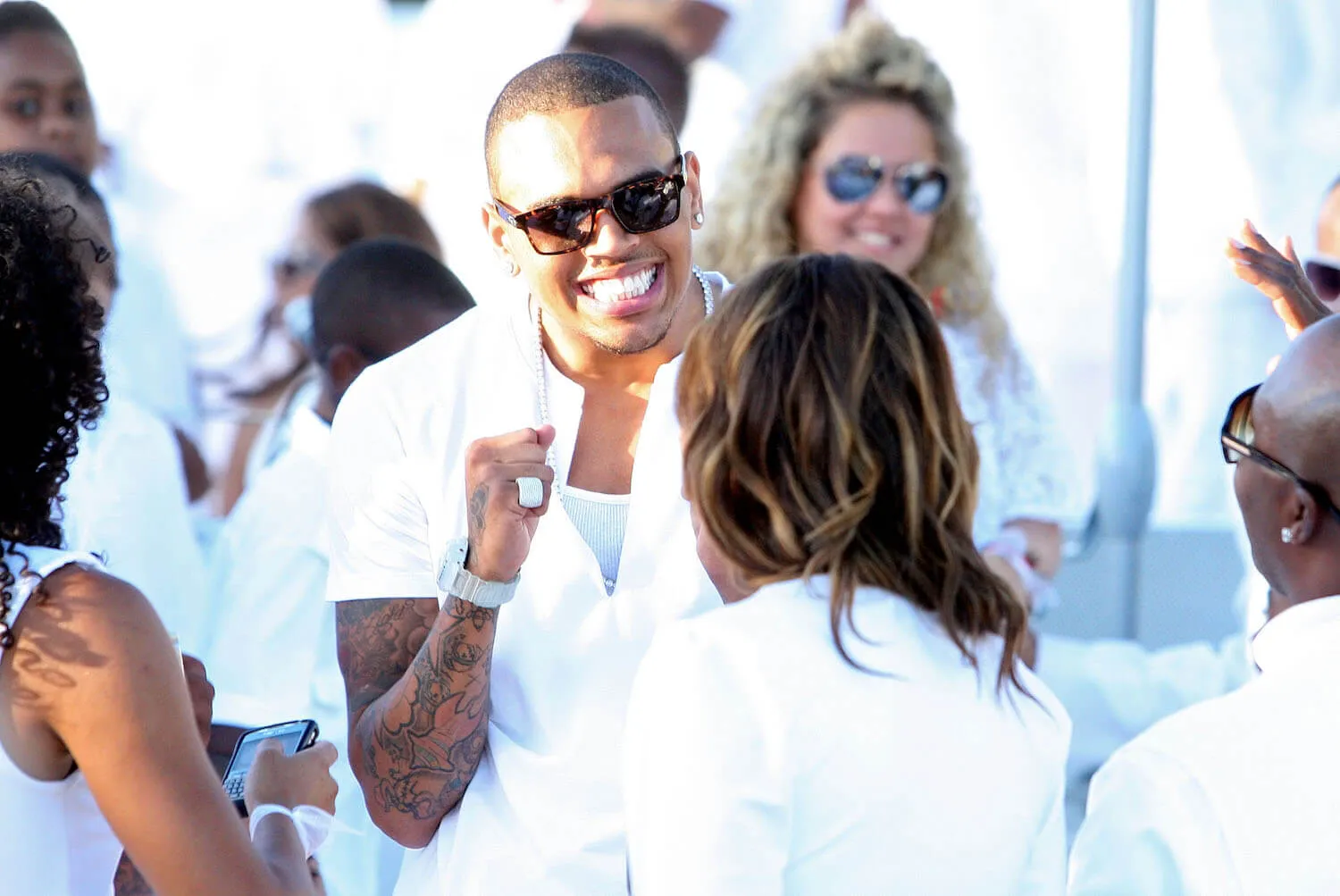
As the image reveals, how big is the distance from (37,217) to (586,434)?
0.94 metres

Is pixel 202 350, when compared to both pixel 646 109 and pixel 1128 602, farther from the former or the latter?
pixel 646 109

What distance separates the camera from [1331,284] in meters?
3.61

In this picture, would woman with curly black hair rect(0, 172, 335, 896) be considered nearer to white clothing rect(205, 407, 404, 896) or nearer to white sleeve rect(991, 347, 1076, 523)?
white clothing rect(205, 407, 404, 896)

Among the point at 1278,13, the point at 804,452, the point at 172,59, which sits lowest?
the point at 804,452

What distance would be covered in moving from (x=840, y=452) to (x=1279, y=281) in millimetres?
949

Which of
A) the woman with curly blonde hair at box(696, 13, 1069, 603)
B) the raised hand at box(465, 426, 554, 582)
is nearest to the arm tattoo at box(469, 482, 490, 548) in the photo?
the raised hand at box(465, 426, 554, 582)

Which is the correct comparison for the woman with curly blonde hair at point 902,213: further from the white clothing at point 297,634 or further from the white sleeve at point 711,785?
the white sleeve at point 711,785

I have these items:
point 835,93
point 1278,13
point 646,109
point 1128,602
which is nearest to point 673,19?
point 835,93

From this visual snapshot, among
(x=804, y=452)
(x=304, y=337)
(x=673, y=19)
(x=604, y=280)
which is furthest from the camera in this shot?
(x=673, y=19)

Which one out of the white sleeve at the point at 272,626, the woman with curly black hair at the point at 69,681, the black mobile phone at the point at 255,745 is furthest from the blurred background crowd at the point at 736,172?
the woman with curly black hair at the point at 69,681

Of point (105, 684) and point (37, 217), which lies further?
point (37, 217)

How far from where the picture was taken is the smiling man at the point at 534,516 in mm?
2256

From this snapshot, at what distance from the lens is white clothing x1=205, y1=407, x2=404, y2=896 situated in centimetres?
337

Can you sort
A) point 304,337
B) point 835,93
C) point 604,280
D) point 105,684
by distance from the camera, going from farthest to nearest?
1. point 304,337
2. point 835,93
3. point 604,280
4. point 105,684
